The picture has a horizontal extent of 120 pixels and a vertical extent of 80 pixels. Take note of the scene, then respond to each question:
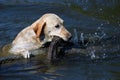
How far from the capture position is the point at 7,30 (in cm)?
1197

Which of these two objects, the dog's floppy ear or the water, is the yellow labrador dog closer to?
the dog's floppy ear

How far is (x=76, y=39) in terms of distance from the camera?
10820mm

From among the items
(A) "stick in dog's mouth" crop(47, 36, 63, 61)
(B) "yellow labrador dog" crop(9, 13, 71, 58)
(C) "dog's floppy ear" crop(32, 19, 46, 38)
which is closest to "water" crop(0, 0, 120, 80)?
(A) "stick in dog's mouth" crop(47, 36, 63, 61)

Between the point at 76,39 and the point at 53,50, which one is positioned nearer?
the point at 53,50

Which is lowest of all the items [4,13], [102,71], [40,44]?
[102,71]

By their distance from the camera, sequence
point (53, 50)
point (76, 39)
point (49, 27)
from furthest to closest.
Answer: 1. point (76, 39)
2. point (49, 27)
3. point (53, 50)

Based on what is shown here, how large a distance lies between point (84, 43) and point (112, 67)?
1.53 metres

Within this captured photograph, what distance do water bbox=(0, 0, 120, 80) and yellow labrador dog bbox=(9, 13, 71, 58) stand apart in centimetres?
32

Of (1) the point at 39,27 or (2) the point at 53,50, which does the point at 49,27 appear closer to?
(1) the point at 39,27

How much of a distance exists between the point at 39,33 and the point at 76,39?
1085mm

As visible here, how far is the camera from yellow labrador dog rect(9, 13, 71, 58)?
10.1 meters

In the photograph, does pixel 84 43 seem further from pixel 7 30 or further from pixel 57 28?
pixel 7 30

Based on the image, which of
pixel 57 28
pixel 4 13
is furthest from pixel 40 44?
pixel 4 13

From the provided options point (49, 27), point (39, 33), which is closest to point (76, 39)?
point (49, 27)
